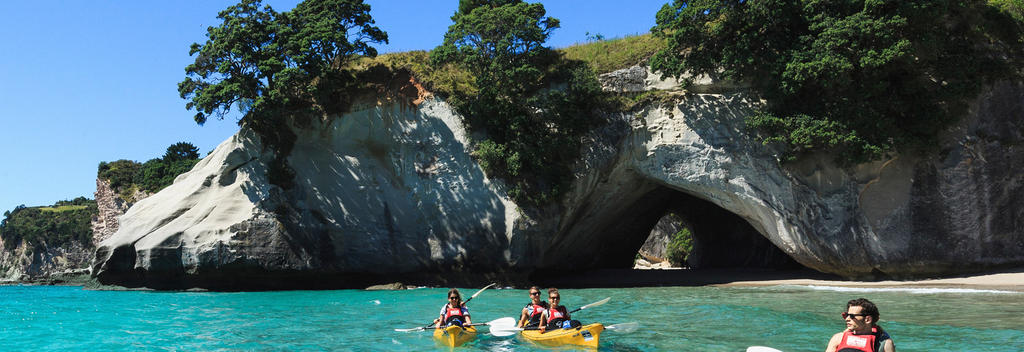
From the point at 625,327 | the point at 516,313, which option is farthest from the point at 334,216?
the point at 625,327

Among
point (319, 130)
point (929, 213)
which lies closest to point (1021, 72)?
point (929, 213)

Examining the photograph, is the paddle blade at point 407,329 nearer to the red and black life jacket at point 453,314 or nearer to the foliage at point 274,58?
the red and black life jacket at point 453,314

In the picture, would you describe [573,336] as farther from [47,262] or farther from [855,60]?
[47,262]

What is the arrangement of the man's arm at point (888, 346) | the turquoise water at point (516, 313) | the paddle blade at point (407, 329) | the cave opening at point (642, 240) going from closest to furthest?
the man's arm at point (888, 346)
the turquoise water at point (516, 313)
the paddle blade at point (407, 329)
the cave opening at point (642, 240)

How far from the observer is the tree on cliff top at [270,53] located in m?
26.0

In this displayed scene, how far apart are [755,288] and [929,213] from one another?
608cm

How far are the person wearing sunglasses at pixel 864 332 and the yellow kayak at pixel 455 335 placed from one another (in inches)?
271

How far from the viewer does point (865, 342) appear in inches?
230

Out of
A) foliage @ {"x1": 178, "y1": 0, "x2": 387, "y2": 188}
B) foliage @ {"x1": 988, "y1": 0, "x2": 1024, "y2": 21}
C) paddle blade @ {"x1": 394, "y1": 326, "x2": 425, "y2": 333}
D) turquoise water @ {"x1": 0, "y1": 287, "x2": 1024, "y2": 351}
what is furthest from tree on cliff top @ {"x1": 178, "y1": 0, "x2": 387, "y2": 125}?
foliage @ {"x1": 988, "y1": 0, "x2": 1024, "y2": 21}

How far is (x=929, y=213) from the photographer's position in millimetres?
21688

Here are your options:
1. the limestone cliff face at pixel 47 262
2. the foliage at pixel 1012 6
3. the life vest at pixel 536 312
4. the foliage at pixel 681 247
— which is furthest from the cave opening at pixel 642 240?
the limestone cliff face at pixel 47 262

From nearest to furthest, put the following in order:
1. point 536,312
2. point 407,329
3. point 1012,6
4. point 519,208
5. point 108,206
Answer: point 536,312
point 407,329
point 1012,6
point 519,208
point 108,206

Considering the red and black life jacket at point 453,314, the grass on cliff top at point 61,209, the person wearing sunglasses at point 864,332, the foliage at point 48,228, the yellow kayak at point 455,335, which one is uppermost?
the grass on cliff top at point 61,209

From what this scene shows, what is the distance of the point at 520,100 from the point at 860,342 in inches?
817
